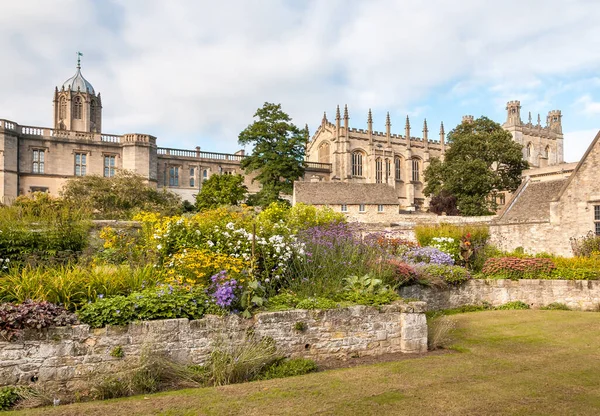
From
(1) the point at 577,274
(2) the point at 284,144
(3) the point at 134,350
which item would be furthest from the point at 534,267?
(2) the point at 284,144

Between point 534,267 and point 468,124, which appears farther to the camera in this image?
point 468,124

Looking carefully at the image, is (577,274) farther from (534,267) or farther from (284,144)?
(284,144)

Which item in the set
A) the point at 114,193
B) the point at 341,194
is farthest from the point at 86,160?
the point at 341,194

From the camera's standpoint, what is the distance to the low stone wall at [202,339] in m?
6.54

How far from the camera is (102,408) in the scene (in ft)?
19.6

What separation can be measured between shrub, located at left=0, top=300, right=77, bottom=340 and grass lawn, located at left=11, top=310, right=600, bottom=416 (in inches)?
44.4

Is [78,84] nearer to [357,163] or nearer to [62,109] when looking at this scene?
[62,109]

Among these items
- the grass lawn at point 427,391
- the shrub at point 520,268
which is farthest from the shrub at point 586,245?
the grass lawn at point 427,391

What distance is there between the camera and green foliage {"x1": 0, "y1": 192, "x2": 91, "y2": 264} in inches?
403

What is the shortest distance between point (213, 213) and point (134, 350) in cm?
566

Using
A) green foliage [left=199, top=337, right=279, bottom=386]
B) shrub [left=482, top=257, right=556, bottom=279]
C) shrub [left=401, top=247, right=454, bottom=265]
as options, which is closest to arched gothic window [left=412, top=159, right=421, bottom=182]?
shrub [left=401, top=247, right=454, bottom=265]

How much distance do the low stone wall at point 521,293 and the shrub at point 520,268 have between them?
0.41 meters

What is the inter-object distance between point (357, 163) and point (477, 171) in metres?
26.5

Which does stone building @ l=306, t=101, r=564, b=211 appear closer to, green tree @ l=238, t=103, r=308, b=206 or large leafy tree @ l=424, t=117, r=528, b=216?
large leafy tree @ l=424, t=117, r=528, b=216
